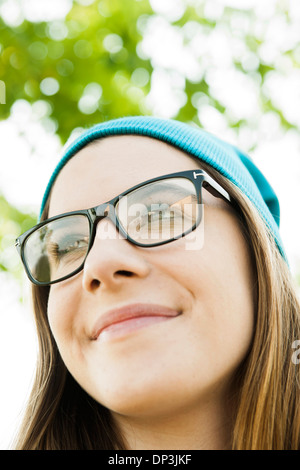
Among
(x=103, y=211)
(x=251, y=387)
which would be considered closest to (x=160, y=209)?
(x=103, y=211)

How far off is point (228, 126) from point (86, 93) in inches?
57.7

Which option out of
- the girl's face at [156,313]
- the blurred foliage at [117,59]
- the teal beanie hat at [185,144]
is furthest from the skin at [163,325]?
the blurred foliage at [117,59]

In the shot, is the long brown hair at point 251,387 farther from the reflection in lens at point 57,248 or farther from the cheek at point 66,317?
the cheek at point 66,317

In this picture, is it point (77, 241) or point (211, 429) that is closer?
point (211, 429)

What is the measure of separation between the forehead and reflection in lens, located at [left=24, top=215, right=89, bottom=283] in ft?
0.22

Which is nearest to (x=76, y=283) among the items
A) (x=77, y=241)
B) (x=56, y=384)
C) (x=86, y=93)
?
(x=77, y=241)

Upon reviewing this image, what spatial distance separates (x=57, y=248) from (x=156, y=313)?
0.53 metres

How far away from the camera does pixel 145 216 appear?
167cm

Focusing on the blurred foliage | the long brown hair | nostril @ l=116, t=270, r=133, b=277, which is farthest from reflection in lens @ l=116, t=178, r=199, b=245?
the blurred foliage

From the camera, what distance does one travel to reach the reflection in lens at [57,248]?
1.77 metres

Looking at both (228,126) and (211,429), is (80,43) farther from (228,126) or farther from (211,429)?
(211,429)

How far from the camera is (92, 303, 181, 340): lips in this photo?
1.52 metres

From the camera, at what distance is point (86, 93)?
395 cm

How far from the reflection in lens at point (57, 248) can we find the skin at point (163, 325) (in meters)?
0.06
